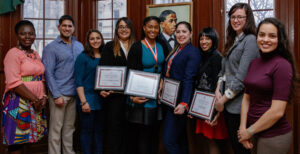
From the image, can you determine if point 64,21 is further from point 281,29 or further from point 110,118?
point 281,29

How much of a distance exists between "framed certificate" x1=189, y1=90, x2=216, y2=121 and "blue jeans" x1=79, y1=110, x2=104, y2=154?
1.20m

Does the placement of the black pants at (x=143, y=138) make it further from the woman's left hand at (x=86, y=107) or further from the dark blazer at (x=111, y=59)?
the dark blazer at (x=111, y=59)

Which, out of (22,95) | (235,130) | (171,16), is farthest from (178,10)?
(22,95)

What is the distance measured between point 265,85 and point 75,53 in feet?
7.44

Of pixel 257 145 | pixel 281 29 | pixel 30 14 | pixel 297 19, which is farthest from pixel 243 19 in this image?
pixel 30 14

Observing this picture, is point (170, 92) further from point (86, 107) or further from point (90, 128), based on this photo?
point (90, 128)

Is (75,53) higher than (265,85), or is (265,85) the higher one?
(75,53)

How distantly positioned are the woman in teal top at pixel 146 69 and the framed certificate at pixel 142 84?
0.29 feet

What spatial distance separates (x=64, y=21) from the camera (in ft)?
9.68

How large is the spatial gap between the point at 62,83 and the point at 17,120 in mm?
625

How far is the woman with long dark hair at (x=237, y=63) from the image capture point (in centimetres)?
190

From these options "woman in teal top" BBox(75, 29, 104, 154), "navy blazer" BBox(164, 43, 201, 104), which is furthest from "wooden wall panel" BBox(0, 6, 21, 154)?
"navy blazer" BBox(164, 43, 201, 104)

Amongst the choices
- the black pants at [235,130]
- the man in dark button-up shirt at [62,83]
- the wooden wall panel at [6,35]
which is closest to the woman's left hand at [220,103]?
the black pants at [235,130]

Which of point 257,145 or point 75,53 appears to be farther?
point 75,53
